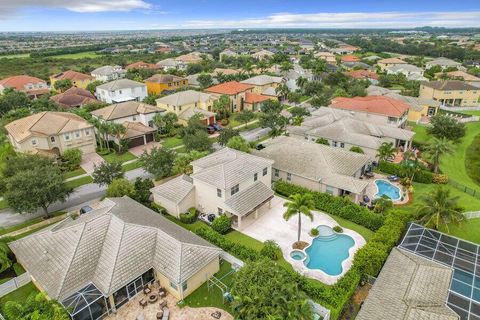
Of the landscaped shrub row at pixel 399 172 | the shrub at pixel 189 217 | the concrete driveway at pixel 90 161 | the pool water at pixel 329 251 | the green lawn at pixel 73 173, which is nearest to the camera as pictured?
the pool water at pixel 329 251

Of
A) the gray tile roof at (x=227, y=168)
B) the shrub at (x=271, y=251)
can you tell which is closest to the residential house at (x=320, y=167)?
the gray tile roof at (x=227, y=168)

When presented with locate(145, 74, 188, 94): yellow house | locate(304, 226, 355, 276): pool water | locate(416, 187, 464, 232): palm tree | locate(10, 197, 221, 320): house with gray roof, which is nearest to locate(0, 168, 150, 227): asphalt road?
locate(10, 197, 221, 320): house with gray roof

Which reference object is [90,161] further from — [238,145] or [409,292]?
[409,292]

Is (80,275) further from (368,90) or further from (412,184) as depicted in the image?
(368,90)

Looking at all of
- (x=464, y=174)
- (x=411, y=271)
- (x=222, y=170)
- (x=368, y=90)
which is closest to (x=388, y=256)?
(x=411, y=271)

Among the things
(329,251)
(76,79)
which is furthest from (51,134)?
(76,79)

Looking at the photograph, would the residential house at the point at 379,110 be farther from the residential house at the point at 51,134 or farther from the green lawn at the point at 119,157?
the residential house at the point at 51,134

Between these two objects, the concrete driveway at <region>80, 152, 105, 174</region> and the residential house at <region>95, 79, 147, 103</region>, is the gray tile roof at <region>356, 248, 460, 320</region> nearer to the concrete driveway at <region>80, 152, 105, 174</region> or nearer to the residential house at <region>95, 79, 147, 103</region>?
the concrete driveway at <region>80, 152, 105, 174</region>

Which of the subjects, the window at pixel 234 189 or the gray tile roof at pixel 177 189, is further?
the gray tile roof at pixel 177 189
